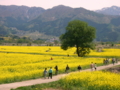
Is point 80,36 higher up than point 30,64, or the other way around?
point 80,36

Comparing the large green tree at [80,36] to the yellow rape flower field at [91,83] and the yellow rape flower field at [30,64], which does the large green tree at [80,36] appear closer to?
the yellow rape flower field at [30,64]

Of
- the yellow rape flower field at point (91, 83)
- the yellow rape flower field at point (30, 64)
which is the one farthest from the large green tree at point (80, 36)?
the yellow rape flower field at point (91, 83)

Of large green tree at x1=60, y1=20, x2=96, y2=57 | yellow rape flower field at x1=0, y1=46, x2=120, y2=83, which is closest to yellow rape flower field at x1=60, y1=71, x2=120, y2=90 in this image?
yellow rape flower field at x1=0, y1=46, x2=120, y2=83

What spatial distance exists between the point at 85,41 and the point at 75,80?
4843cm

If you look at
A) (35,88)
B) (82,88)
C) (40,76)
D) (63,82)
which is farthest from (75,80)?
(40,76)

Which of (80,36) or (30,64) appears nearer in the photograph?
(30,64)

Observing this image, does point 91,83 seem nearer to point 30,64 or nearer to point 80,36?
point 30,64

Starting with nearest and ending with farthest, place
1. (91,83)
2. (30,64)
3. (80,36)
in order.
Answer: (91,83) → (30,64) → (80,36)

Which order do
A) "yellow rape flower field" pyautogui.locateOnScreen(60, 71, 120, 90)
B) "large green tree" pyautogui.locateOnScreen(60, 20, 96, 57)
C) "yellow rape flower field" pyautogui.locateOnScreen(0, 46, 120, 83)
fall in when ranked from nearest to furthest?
"yellow rape flower field" pyautogui.locateOnScreen(60, 71, 120, 90) → "yellow rape flower field" pyautogui.locateOnScreen(0, 46, 120, 83) → "large green tree" pyautogui.locateOnScreen(60, 20, 96, 57)

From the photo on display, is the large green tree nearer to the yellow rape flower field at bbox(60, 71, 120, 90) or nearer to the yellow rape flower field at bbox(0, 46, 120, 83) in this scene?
the yellow rape flower field at bbox(0, 46, 120, 83)

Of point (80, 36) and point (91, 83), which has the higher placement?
point (80, 36)

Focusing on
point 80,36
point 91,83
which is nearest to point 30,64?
point 91,83

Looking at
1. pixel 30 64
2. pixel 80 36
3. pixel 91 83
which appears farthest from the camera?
pixel 80 36

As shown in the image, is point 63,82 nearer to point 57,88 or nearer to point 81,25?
point 57,88
